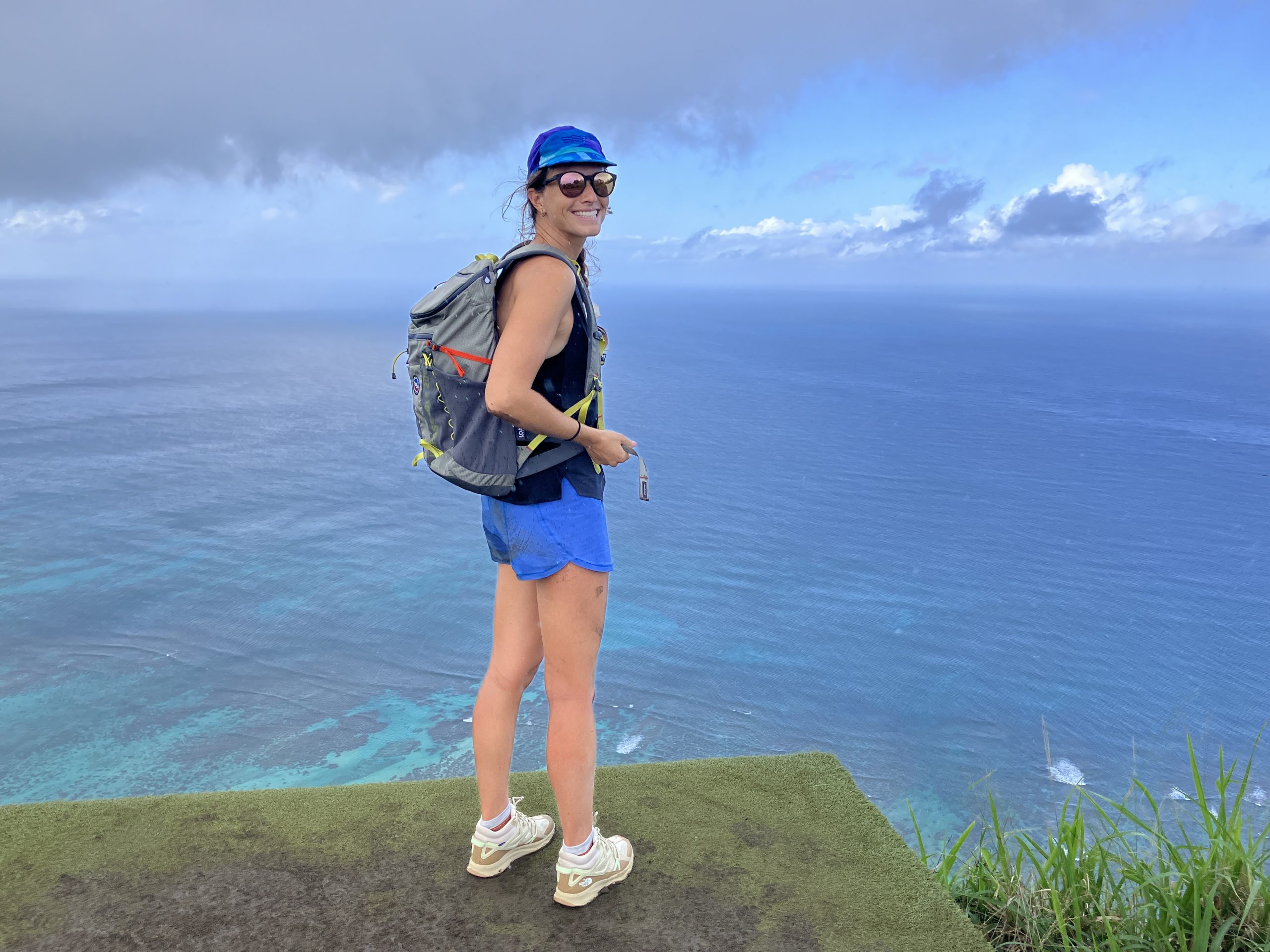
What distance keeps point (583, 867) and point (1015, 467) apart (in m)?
51.4

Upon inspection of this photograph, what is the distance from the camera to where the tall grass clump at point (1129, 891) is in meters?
2.70

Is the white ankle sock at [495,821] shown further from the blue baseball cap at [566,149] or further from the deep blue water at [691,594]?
the deep blue water at [691,594]

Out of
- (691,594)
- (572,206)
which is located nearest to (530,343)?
(572,206)

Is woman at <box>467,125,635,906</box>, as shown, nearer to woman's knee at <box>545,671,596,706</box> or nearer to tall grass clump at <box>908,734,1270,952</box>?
woman's knee at <box>545,671,596,706</box>

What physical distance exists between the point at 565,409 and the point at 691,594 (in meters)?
31.2

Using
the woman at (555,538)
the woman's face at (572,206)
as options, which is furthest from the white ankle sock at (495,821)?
the woman's face at (572,206)

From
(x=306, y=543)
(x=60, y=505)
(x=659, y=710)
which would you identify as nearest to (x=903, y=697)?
(x=659, y=710)

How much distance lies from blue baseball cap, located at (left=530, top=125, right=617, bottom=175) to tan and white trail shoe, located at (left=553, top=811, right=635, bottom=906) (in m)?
1.98

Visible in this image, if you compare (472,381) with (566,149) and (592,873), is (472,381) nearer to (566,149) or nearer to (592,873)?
(566,149)

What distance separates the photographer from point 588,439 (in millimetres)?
2451

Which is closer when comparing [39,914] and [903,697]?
[39,914]

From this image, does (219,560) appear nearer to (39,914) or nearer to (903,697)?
(903,697)

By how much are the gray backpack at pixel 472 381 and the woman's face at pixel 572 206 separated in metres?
0.08

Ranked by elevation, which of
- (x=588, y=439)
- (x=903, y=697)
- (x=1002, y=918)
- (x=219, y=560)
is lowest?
(x=903, y=697)
